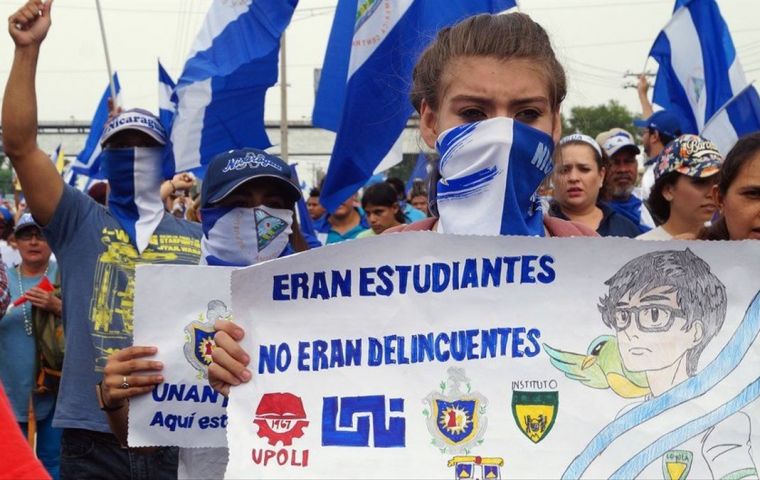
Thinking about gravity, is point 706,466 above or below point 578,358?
below

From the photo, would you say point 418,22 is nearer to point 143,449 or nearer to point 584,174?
point 584,174

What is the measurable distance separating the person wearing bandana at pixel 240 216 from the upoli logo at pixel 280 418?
47.8 inches

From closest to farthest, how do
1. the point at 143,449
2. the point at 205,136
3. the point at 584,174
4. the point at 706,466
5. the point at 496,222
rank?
the point at 706,466 < the point at 496,222 < the point at 143,449 < the point at 584,174 < the point at 205,136

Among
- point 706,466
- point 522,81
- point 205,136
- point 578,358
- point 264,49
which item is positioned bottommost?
point 706,466

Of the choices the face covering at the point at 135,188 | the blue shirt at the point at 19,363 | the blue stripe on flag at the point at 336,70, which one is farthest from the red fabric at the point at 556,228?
the blue shirt at the point at 19,363

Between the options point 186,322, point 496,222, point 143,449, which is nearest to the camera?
point 496,222

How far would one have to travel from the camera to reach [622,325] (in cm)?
194

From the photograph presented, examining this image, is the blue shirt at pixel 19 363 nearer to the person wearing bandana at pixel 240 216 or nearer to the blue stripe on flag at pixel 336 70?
the blue stripe on flag at pixel 336 70

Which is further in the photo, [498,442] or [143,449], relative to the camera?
[143,449]

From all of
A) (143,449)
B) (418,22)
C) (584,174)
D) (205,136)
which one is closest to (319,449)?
(143,449)

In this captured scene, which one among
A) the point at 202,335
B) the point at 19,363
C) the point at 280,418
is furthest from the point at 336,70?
the point at 280,418

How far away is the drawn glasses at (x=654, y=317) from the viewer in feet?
6.29

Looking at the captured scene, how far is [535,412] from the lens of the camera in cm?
192

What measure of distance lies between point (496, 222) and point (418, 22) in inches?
129
